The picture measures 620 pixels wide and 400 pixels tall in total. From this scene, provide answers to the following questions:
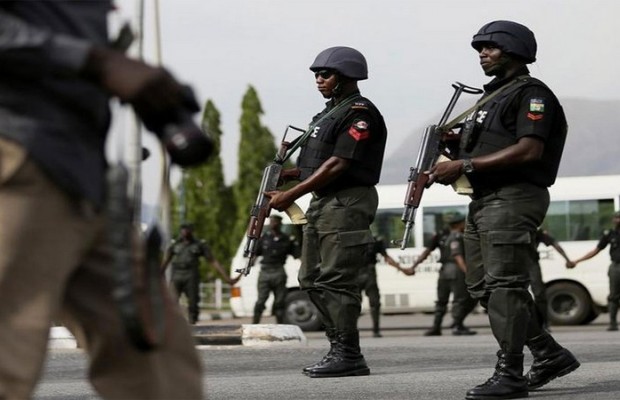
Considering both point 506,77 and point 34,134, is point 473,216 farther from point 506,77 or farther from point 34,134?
point 34,134

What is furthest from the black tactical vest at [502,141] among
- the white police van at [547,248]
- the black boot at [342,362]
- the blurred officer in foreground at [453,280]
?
the white police van at [547,248]

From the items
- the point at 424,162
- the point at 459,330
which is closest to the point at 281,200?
the point at 424,162

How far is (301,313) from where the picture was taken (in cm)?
2139

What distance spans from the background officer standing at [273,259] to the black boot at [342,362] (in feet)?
38.0

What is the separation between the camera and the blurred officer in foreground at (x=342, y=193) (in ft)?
27.8

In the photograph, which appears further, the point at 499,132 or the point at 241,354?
the point at 241,354

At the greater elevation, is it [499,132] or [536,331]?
[499,132]

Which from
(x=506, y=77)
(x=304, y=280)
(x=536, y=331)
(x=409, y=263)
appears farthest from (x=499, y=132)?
(x=409, y=263)

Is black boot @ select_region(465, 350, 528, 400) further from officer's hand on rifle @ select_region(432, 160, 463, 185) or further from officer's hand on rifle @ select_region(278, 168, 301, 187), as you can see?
officer's hand on rifle @ select_region(278, 168, 301, 187)

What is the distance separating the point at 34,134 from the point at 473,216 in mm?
4351

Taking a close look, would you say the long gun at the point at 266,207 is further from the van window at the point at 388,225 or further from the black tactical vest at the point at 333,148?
the van window at the point at 388,225

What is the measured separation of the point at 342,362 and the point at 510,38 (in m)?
2.31

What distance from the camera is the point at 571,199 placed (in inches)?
896

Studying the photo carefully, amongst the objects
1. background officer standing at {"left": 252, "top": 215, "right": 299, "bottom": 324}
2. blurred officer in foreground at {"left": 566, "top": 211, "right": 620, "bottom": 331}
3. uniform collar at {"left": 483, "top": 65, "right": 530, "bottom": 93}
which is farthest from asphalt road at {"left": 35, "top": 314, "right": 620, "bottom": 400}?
background officer standing at {"left": 252, "top": 215, "right": 299, "bottom": 324}
